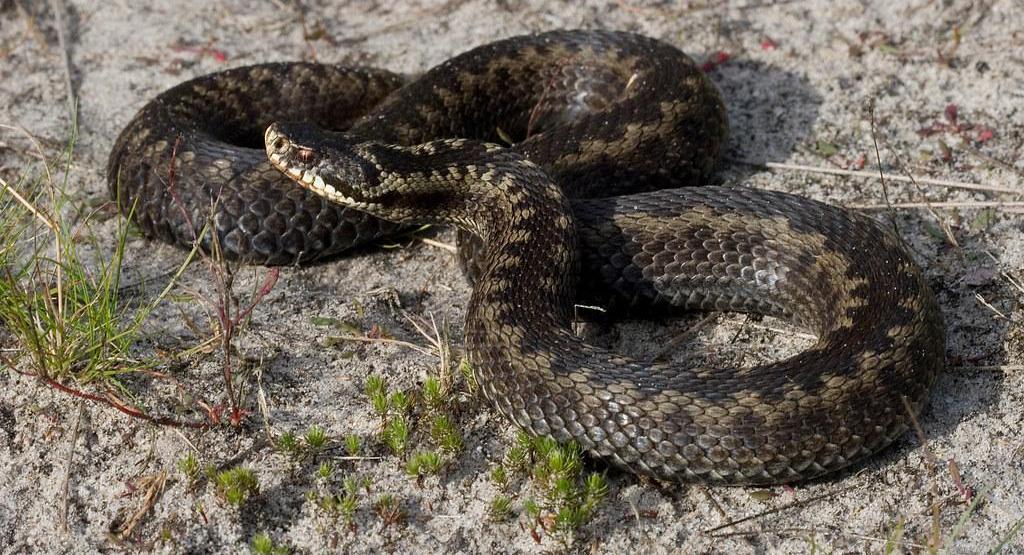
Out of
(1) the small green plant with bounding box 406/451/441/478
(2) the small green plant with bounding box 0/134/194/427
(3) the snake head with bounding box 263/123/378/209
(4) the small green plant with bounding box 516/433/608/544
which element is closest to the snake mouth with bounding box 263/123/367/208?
(3) the snake head with bounding box 263/123/378/209

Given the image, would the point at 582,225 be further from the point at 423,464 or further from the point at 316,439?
the point at 316,439

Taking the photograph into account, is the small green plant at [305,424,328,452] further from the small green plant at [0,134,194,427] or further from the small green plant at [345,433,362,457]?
the small green plant at [0,134,194,427]

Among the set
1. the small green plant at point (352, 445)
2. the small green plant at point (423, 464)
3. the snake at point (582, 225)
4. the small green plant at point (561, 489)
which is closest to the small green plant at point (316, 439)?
the small green plant at point (352, 445)

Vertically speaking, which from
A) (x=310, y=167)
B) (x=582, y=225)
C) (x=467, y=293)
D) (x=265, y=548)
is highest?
(x=310, y=167)

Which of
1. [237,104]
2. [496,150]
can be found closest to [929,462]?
[496,150]

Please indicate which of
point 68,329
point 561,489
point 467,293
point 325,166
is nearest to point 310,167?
point 325,166

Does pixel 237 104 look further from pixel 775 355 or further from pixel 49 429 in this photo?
pixel 775 355
